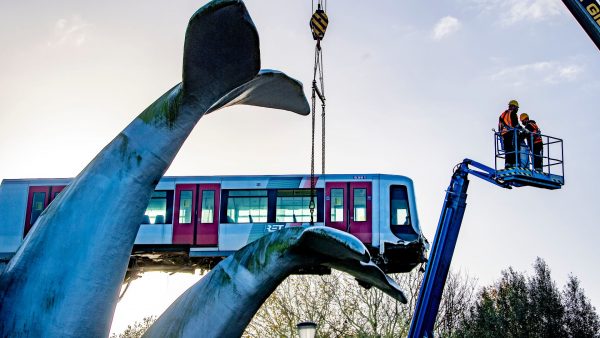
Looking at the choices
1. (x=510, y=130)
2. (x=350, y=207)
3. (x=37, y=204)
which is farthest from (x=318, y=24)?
(x=37, y=204)

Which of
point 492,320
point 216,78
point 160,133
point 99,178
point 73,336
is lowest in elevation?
point 492,320

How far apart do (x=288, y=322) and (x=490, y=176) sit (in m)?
14.2

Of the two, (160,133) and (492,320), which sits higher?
(160,133)

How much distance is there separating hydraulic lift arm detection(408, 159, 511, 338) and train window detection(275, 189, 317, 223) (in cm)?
791

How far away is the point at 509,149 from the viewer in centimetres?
1399

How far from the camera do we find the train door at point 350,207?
2091 cm

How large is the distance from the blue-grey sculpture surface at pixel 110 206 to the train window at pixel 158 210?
17146 mm

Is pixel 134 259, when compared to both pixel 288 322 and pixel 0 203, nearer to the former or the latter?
pixel 0 203

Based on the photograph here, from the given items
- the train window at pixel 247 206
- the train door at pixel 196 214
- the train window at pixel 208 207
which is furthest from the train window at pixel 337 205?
the train window at pixel 208 207

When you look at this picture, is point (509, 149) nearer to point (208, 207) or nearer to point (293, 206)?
point (293, 206)

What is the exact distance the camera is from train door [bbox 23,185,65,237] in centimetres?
2198

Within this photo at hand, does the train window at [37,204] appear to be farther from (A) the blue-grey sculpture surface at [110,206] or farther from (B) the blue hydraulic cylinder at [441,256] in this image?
(A) the blue-grey sculpture surface at [110,206]

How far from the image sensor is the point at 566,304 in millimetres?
39188

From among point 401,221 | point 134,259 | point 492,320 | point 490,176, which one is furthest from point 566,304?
point 490,176
